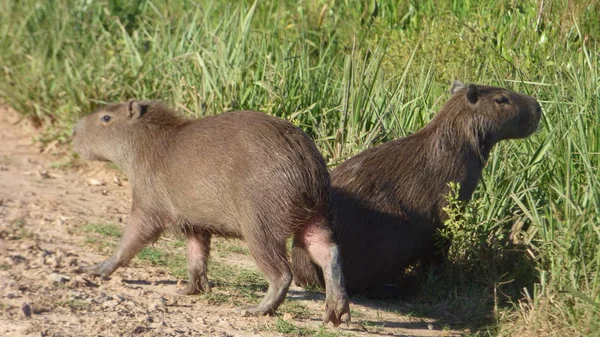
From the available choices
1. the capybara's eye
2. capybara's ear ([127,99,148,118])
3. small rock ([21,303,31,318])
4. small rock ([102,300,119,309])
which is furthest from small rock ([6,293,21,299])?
the capybara's eye

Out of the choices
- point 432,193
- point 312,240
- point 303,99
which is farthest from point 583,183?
point 303,99

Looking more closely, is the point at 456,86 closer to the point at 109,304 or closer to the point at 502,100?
the point at 502,100

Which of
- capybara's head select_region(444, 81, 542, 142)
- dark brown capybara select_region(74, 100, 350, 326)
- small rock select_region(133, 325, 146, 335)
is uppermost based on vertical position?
capybara's head select_region(444, 81, 542, 142)

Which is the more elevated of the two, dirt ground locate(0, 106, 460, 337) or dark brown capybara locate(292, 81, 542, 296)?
dark brown capybara locate(292, 81, 542, 296)

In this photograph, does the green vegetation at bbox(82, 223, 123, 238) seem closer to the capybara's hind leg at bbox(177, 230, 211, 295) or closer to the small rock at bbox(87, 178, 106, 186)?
the capybara's hind leg at bbox(177, 230, 211, 295)

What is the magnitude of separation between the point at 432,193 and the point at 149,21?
4.47 m

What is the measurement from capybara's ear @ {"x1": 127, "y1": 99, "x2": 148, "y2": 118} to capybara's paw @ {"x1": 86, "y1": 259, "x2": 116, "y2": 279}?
94 cm

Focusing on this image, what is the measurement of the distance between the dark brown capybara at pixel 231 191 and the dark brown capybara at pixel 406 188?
59cm

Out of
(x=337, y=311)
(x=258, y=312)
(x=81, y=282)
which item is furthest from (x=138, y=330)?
(x=337, y=311)

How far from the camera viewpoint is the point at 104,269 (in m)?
5.48

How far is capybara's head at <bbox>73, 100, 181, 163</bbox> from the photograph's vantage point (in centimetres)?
577

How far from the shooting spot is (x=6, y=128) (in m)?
8.77

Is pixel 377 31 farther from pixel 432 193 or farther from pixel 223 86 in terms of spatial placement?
pixel 432 193

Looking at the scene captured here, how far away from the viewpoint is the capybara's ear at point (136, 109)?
5.83 meters
